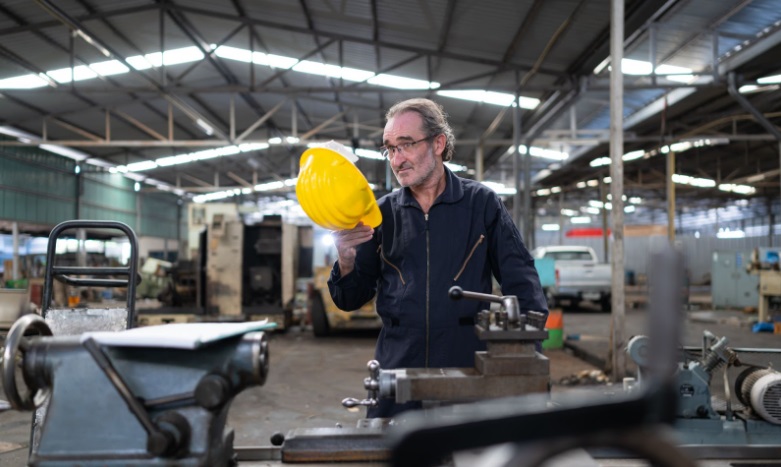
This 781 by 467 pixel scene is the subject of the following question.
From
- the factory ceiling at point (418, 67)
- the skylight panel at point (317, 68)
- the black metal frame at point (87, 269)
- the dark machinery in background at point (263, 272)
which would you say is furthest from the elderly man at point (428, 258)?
the skylight panel at point (317, 68)

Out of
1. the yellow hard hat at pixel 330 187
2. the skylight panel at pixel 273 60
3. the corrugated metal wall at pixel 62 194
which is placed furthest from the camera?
the corrugated metal wall at pixel 62 194

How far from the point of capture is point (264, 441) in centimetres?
385

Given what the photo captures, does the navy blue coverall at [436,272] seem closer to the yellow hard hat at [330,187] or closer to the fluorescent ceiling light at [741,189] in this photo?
the yellow hard hat at [330,187]

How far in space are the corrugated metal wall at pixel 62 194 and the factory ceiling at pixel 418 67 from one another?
0.96m

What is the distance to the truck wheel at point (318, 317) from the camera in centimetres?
860

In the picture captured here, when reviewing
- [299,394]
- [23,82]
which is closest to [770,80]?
[299,394]

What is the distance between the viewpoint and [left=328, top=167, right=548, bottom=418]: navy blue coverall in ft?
5.99

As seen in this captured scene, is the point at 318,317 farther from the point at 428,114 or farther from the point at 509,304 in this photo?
the point at 509,304

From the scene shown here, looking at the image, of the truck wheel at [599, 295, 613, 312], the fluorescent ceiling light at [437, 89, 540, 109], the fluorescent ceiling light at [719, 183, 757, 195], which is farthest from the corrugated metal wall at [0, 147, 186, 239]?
the fluorescent ceiling light at [719, 183, 757, 195]

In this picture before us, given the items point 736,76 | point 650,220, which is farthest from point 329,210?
point 650,220

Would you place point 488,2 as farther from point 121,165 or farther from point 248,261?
point 121,165

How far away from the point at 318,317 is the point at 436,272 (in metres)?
7.07

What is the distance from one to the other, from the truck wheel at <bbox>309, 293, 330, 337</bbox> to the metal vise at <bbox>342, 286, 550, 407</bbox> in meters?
7.40

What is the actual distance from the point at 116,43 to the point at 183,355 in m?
10.3
